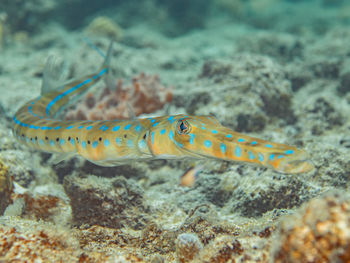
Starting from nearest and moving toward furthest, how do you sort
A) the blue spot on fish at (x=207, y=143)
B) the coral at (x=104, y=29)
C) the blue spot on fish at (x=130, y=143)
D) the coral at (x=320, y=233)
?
the coral at (x=320, y=233), the blue spot on fish at (x=207, y=143), the blue spot on fish at (x=130, y=143), the coral at (x=104, y=29)

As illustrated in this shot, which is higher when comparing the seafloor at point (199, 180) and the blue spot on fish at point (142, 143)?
the blue spot on fish at point (142, 143)

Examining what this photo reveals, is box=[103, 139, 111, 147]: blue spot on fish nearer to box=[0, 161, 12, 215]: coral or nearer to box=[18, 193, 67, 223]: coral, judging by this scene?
box=[18, 193, 67, 223]: coral

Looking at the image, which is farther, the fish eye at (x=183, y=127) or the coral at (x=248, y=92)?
the coral at (x=248, y=92)

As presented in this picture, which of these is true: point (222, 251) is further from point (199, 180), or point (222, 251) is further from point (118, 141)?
point (199, 180)

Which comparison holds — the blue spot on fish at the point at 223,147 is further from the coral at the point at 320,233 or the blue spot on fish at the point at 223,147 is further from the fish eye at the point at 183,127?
the coral at the point at 320,233

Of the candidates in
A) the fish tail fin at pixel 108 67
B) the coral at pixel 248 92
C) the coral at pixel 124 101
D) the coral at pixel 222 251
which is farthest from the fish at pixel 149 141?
the coral at pixel 248 92

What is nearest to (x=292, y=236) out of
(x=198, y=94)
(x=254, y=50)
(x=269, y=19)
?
(x=198, y=94)
